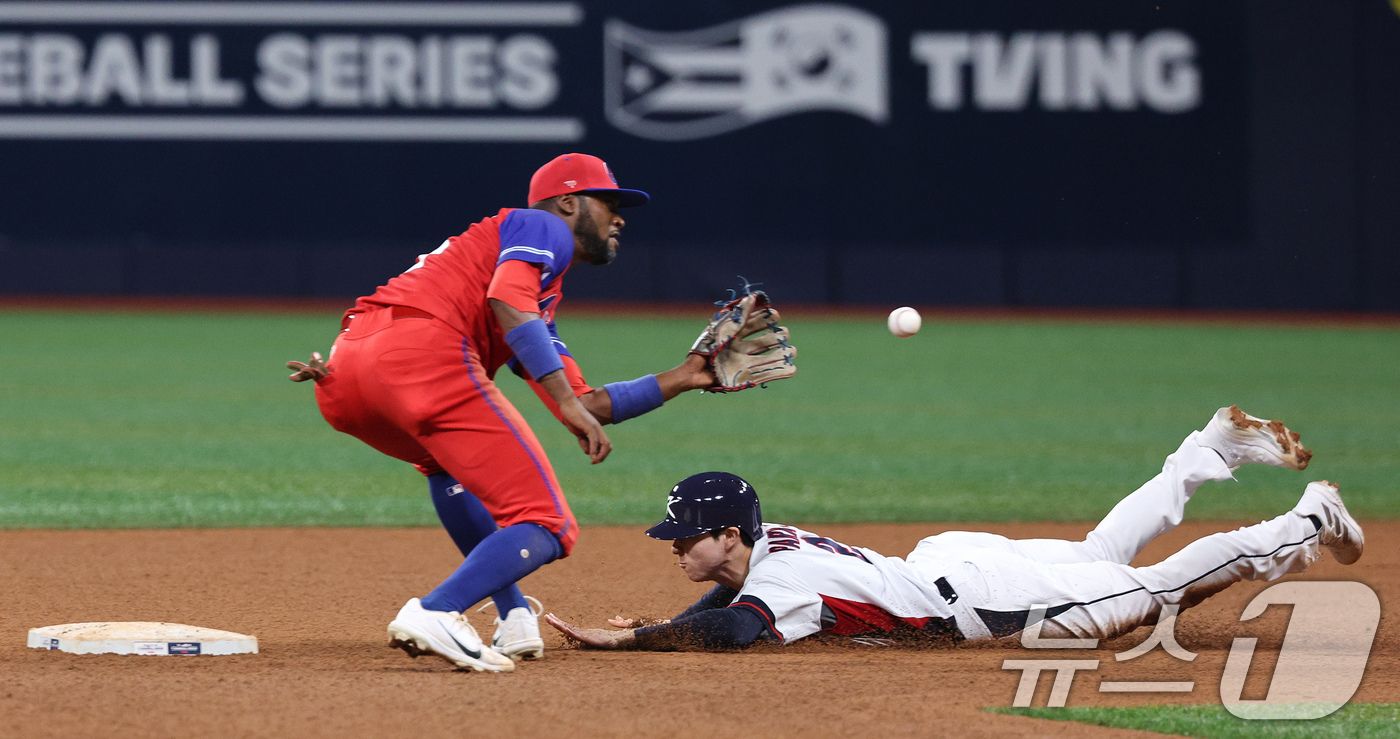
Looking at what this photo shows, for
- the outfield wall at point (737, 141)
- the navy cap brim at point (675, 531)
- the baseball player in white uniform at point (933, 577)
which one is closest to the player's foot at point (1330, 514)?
the baseball player in white uniform at point (933, 577)

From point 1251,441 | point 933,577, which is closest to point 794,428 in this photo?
point 1251,441

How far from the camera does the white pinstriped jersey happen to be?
4344mm

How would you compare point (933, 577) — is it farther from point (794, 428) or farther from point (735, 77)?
point (735, 77)

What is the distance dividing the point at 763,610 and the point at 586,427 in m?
0.74

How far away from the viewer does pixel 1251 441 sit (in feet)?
15.5

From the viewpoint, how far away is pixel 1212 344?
57.4 feet

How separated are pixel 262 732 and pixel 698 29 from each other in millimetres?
18729

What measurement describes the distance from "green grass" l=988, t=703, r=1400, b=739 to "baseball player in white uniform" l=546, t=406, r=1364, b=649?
69 cm

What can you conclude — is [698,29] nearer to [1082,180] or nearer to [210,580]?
[1082,180]

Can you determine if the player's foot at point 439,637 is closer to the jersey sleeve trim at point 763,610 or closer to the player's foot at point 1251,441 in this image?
the jersey sleeve trim at point 763,610

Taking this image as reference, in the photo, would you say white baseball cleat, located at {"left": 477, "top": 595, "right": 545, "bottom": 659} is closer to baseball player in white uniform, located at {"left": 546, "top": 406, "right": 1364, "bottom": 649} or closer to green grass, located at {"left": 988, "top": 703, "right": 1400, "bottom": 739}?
baseball player in white uniform, located at {"left": 546, "top": 406, "right": 1364, "bottom": 649}

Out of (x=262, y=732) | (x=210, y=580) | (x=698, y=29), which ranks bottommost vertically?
(x=210, y=580)

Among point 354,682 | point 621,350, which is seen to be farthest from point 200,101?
point 354,682

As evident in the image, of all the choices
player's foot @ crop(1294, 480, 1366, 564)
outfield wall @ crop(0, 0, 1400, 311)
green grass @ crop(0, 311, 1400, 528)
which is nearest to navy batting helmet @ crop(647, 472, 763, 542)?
player's foot @ crop(1294, 480, 1366, 564)
